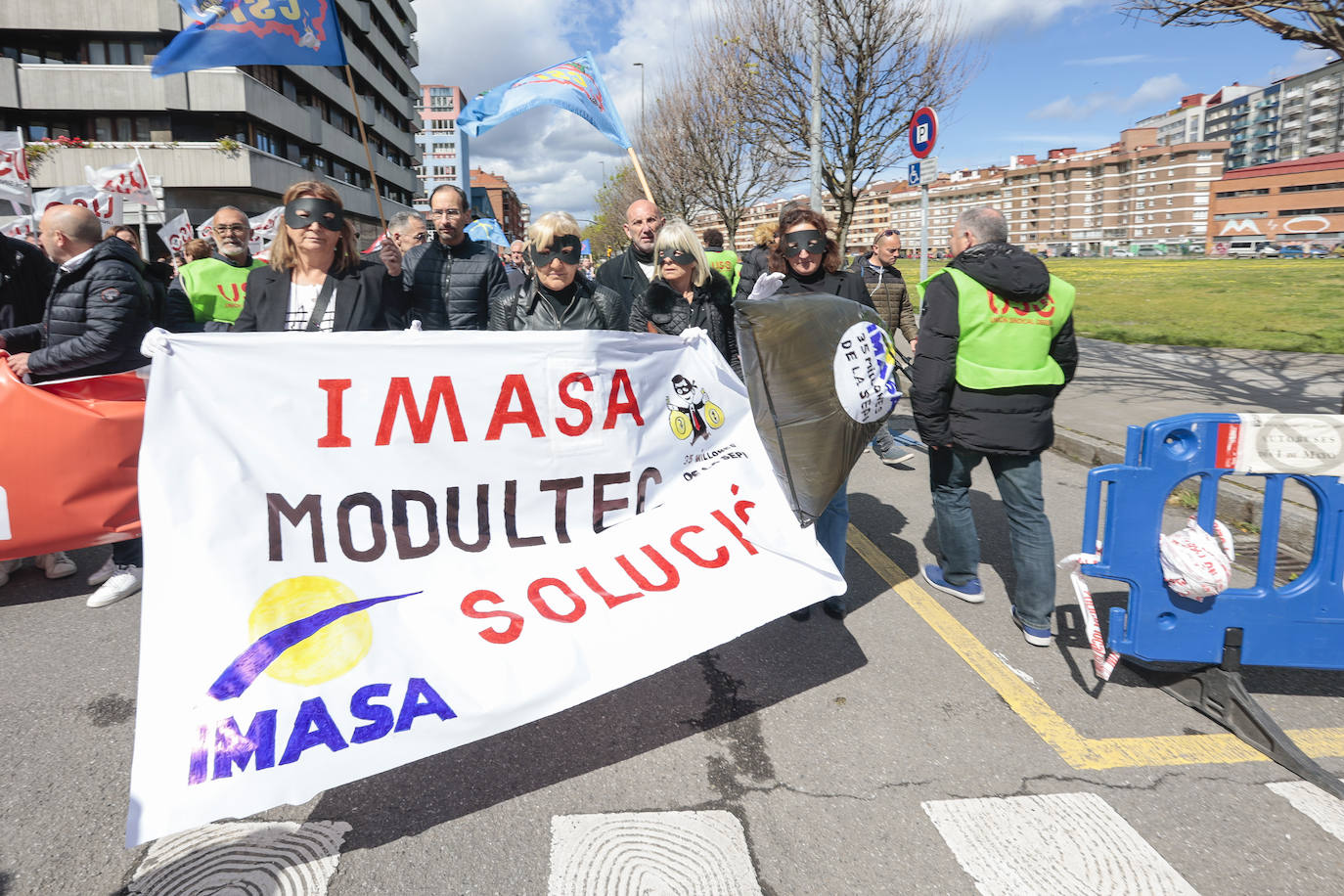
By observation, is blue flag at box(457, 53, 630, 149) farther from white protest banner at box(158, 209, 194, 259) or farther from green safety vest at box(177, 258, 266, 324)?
white protest banner at box(158, 209, 194, 259)

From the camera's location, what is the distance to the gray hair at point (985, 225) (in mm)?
3646

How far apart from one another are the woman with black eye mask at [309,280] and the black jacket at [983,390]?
103 inches

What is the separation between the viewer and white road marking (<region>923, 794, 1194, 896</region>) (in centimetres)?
218

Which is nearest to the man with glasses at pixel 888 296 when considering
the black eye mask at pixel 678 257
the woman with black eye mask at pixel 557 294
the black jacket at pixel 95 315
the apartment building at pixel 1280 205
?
the black eye mask at pixel 678 257

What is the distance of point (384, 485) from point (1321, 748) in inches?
131

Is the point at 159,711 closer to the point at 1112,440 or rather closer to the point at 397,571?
the point at 397,571

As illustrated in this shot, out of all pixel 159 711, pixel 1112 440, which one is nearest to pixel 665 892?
pixel 159 711

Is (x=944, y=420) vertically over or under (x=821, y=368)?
under

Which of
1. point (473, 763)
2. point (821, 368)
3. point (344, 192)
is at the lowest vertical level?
point (473, 763)

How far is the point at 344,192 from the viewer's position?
46062 mm

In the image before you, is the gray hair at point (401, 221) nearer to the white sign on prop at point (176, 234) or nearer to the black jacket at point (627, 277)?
the black jacket at point (627, 277)

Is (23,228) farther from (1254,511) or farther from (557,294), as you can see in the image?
(1254,511)

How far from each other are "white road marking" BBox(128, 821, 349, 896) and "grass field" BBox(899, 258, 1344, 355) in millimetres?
14884

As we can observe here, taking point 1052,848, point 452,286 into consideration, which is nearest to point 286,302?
point 452,286
